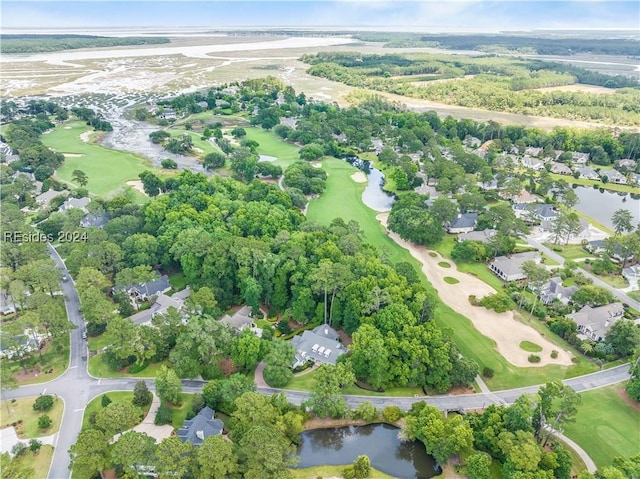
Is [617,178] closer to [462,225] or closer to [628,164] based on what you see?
[628,164]

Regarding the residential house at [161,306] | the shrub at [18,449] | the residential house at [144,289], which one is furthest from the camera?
the residential house at [144,289]

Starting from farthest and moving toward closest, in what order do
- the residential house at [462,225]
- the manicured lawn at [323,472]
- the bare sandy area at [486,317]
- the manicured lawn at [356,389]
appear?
the residential house at [462,225]
the bare sandy area at [486,317]
the manicured lawn at [356,389]
the manicured lawn at [323,472]

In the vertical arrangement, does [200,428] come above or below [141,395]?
above

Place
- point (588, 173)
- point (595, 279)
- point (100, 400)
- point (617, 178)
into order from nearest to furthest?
point (100, 400) < point (595, 279) < point (617, 178) < point (588, 173)

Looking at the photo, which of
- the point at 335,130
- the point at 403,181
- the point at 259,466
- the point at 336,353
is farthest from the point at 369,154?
the point at 259,466

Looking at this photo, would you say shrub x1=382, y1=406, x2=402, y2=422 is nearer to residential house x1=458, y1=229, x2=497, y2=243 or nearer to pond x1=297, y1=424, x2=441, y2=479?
pond x1=297, y1=424, x2=441, y2=479

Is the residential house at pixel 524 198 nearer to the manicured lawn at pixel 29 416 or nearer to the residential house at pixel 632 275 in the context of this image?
the residential house at pixel 632 275

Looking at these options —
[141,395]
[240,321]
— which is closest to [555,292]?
[240,321]

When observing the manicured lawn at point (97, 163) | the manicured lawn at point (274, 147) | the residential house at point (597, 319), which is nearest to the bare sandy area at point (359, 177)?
the manicured lawn at point (274, 147)
